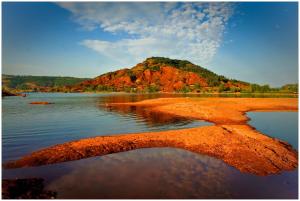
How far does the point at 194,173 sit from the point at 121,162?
4.45 m

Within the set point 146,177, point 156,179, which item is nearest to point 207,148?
point 156,179

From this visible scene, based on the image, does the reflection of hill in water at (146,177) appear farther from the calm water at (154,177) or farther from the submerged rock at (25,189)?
the submerged rock at (25,189)

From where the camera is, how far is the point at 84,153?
14.9m

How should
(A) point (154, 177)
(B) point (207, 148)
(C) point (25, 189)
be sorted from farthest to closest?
1. (B) point (207, 148)
2. (A) point (154, 177)
3. (C) point (25, 189)

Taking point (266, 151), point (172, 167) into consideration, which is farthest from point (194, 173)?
point (266, 151)

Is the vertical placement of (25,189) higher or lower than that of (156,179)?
higher

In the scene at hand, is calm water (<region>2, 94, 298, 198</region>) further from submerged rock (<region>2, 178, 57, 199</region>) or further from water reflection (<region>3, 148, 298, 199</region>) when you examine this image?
submerged rock (<region>2, 178, 57, 199</region>)

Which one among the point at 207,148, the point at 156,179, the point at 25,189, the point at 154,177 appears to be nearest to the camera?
the point at 25,189

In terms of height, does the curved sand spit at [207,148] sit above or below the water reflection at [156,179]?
above

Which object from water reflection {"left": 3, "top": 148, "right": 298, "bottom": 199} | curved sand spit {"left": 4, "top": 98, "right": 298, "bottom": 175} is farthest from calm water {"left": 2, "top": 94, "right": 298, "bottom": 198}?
curved sand spit {"left": 4, "top": 98, "right": 298, "bottom": 175}

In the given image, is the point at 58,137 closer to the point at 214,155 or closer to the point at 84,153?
the point at 84,153

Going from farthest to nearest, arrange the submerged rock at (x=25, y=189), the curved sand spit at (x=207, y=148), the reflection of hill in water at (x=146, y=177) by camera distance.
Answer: the curved sand spit at (x=207, y=148) < the reflection of hill in water at (x=146, y=177) < the submerged rock at (x=25, y=189)

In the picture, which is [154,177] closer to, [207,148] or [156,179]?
[156,179]

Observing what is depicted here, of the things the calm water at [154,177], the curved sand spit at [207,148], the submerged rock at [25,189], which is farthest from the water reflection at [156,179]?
the curved sand spit at [207,148]
